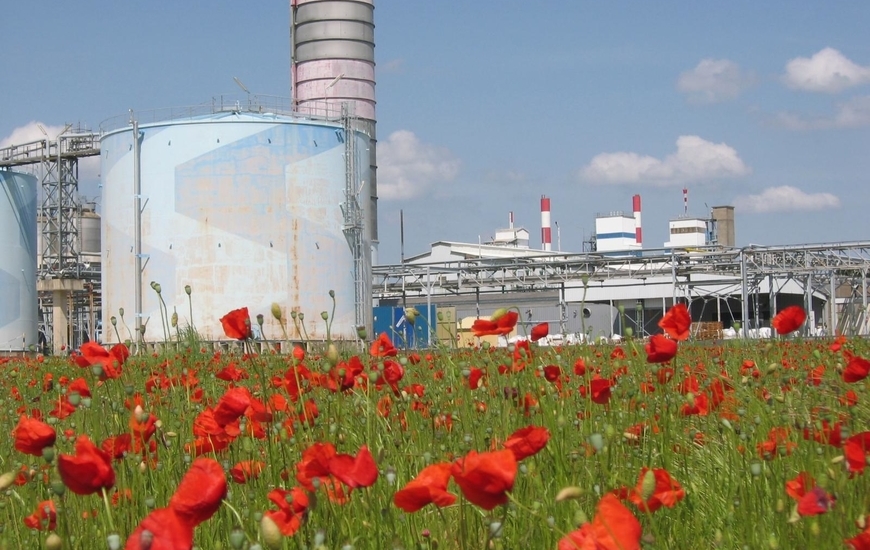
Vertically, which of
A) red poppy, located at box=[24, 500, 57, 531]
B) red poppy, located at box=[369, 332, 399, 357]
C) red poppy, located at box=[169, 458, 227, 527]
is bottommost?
red poppy, located at box=[24, 500, 57, 531]

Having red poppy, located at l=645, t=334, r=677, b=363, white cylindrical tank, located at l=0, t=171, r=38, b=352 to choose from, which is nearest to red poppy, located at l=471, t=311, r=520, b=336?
red poppy, located at l=645, t=334, r=677, b=363

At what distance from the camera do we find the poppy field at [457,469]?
177 cm

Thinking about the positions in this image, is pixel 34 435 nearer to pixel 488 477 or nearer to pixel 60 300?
pixel 488 477

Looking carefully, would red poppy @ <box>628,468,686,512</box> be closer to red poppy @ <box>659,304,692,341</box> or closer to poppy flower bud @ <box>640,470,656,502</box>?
poppy flower bud @ <box>640,470,656,502</box>

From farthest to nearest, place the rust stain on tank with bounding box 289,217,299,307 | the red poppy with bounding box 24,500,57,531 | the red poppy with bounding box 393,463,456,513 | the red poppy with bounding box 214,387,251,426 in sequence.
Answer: the rust stain on tank with bounding box 289,217,299,307 → the red poppy with bounding box 214,387,251,426 → the red poppy with bounding box 24,500,57,531 → the red poppy with bounding box 393,463,456,513

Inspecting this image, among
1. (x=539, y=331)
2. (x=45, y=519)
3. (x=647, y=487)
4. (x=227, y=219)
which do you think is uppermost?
(x=227, y=219)

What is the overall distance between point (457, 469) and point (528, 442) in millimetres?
297

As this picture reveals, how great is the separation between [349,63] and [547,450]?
4054cm

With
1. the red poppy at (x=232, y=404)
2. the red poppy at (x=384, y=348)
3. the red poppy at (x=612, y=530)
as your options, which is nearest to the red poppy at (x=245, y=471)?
the red poppy at (x=232, y=404)

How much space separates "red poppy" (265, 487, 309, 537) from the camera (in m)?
2.08

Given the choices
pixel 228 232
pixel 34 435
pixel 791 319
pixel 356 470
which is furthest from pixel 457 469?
pixel 228 232

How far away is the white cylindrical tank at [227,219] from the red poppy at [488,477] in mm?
24402

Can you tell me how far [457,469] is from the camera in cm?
168

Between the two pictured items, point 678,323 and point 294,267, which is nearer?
point 678,323
